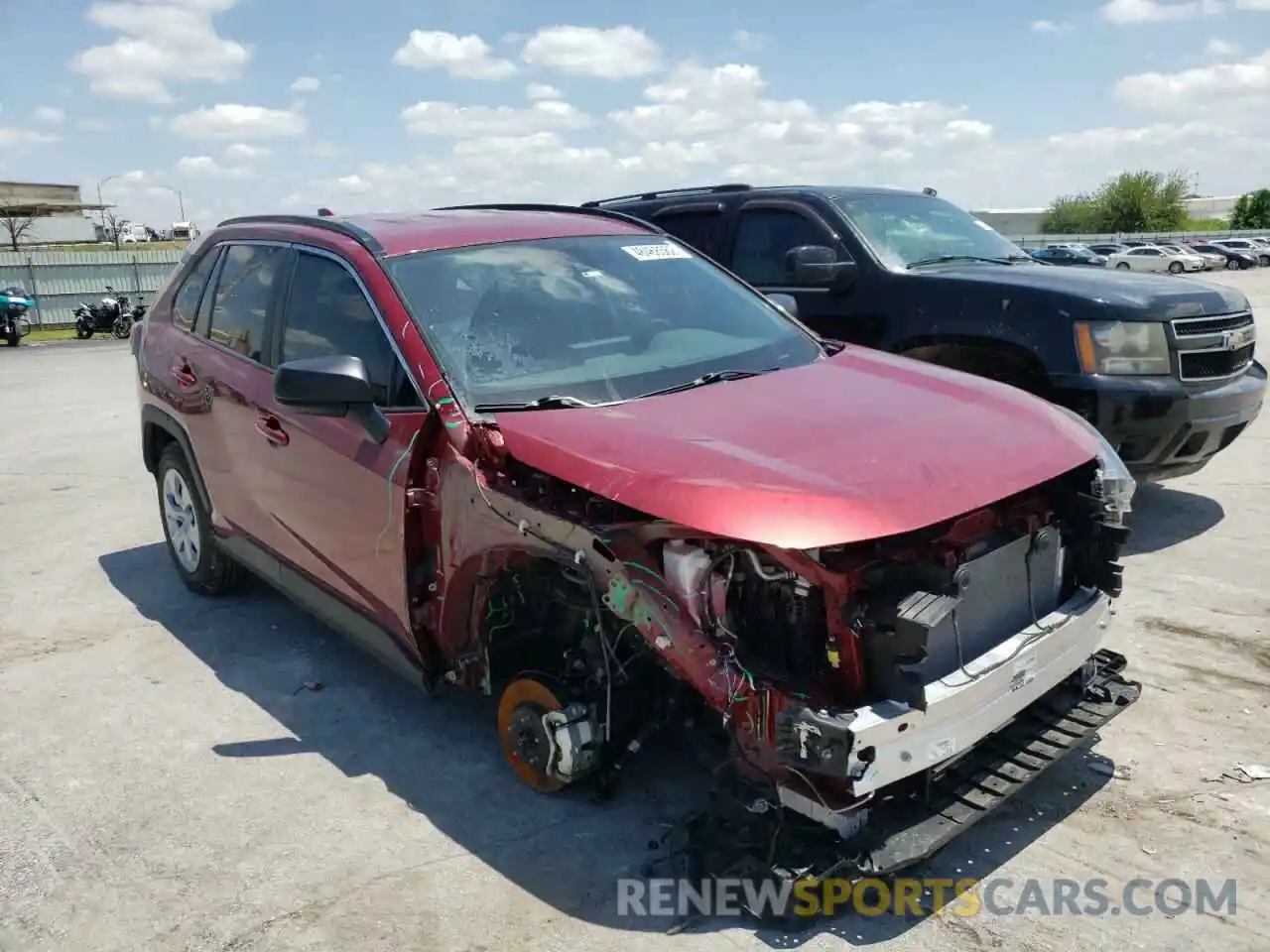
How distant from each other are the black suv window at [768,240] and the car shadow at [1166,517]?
8.60ft

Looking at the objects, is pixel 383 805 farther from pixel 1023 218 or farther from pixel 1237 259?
pixel 1023 218

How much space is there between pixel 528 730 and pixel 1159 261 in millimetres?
51294

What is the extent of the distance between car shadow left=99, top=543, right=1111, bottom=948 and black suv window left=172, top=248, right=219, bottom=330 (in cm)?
166

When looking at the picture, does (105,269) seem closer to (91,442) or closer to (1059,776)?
(91,442)

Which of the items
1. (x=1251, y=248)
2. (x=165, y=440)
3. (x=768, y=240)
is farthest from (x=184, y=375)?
(x=1251, y=248)

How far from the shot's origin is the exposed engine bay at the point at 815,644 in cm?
267

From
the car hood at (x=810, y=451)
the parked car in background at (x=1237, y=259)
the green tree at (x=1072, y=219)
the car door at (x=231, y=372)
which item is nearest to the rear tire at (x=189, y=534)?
the car door at (x=231, y=372)

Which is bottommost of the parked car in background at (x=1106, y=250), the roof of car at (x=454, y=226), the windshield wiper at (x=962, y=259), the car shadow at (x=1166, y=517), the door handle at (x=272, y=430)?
the car shadow at (x=1166, y=517)

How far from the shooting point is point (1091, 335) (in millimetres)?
5551

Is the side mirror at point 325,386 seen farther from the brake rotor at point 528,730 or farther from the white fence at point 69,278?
the white fence at point 69,278

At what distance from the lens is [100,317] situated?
25703 mm

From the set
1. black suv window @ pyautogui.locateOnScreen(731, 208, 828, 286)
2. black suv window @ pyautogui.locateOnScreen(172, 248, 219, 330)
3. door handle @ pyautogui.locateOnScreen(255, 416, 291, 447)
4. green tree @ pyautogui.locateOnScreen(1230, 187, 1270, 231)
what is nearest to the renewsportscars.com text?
door handle @ pyautogui.locateOnScreen(255, 416, 291, 447)

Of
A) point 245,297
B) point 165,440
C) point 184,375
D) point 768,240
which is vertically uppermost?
point 768,240

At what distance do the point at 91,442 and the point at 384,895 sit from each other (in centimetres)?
852
